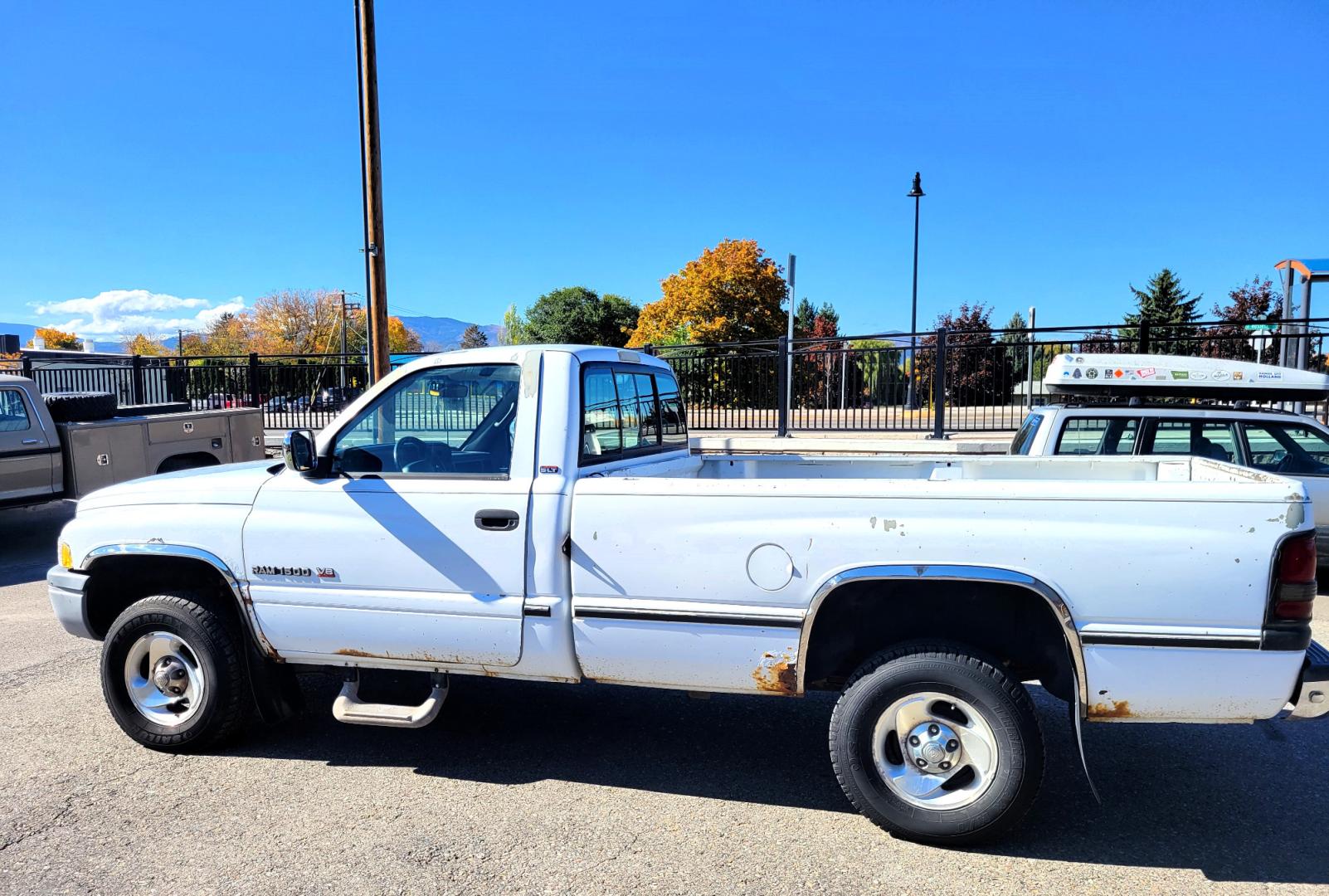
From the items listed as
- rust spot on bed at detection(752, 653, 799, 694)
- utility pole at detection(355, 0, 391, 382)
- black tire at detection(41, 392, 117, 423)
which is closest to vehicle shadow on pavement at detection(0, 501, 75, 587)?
black tire at detection(41, 392, 117, 423)

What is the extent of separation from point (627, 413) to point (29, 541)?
9819 millimetres

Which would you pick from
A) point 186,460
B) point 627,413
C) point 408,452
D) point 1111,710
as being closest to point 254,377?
point 186,460

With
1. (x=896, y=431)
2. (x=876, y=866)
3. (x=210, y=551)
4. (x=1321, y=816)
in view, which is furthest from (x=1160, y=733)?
(x=896, y=431)

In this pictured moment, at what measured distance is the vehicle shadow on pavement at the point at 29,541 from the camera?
29.0 ft

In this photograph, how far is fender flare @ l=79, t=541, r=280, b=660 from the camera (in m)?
4.11

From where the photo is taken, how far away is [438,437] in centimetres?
441

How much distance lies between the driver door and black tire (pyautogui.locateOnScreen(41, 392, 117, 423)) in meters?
7.90

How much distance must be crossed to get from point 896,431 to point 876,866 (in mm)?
11348

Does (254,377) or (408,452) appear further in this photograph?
(254,377)

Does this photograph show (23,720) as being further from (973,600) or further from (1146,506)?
(1146,506)

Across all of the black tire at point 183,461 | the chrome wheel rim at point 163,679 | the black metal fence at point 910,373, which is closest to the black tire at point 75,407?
the black tire at point 183,461

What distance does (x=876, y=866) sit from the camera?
3.29 meters

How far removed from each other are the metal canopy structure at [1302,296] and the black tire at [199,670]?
13.1 metres

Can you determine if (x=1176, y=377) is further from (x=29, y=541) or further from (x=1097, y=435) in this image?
(x=29, y=541)
